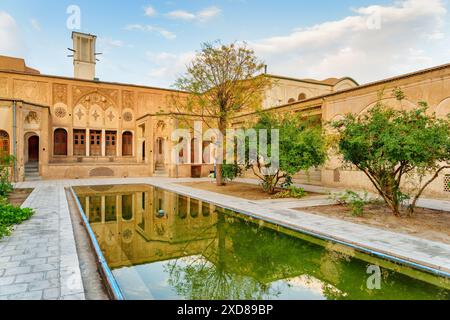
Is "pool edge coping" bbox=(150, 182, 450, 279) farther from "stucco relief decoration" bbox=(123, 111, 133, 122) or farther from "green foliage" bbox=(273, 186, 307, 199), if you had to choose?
"stucco relief decoration" bbox=(123, 111, 133, 122)

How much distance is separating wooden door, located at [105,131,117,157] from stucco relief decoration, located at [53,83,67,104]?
415 cm

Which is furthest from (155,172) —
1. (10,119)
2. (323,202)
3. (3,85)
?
(323,202)

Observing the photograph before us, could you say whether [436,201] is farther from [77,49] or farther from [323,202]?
[77,49]

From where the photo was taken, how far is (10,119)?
17281 mm

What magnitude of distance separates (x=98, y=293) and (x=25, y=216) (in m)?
4.95

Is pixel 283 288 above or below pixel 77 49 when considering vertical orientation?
below

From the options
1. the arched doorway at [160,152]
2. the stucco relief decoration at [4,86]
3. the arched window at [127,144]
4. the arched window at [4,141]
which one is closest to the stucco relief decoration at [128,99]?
the arched window at [127,144]

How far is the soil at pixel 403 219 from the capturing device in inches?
251

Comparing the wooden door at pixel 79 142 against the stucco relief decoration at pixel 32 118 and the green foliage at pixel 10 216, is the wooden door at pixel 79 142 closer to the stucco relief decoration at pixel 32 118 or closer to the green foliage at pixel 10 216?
the stucco relief decoration at pixel 32 118

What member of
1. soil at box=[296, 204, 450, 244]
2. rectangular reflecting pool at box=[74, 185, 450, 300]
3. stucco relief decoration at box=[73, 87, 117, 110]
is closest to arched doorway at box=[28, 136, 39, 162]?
stucco relief decoration at box=[73, 87, 117, 110]

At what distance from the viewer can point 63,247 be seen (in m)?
5.15

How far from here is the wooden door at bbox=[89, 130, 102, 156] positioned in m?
25.0

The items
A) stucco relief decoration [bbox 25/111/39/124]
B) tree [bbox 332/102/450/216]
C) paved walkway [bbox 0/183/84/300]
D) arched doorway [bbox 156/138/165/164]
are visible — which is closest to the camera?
paved walkway [bbox 0/183/84/300]

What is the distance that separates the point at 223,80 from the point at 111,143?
14.8m
